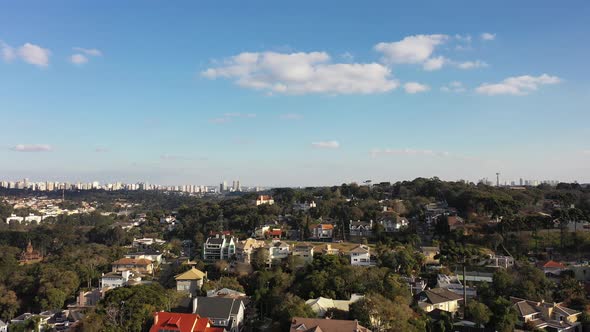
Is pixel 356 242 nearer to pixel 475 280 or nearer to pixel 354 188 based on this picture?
pixel 475 280

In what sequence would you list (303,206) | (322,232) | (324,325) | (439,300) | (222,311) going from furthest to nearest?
(303,206)
(322,232)
(439,300)
(222,311)
(324,325)

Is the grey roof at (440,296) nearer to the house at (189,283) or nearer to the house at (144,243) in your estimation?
the house at (189,283)

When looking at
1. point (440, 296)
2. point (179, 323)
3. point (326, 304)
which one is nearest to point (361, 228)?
point (440, 296)

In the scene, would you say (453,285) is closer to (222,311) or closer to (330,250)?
(330,250)

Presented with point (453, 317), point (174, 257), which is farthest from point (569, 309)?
point (174, 257)

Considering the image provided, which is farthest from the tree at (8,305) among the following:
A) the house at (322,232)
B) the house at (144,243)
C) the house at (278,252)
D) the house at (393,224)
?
the house at (393,224)

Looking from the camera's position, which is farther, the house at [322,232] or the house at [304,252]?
the house at [322,232]
